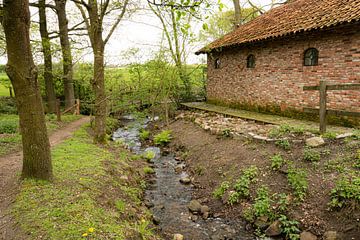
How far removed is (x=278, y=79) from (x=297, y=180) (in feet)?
20.8

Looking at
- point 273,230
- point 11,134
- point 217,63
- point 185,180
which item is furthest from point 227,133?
point 11,134

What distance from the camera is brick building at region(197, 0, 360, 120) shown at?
8352 mm

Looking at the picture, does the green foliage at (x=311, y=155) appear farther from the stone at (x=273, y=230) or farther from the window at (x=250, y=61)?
the window at (x=250, y=61)

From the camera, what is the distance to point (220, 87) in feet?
50.0

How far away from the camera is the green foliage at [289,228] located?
4.87 meters

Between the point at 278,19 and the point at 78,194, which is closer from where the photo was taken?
the point at 78,194

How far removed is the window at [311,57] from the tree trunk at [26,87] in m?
9.19

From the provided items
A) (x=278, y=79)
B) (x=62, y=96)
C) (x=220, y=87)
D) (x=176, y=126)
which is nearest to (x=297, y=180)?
(x=278, y=79)

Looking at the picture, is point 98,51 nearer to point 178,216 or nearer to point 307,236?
point 178,216

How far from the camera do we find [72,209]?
420cm

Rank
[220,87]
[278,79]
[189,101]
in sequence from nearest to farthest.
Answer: [278,79], [220,87], [189,101]

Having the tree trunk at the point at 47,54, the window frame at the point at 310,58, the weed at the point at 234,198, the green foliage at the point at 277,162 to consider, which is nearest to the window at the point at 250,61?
the window frame at the point at 310,58

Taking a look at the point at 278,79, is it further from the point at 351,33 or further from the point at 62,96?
the point at 62,96

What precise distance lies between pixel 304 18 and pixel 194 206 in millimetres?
8721
